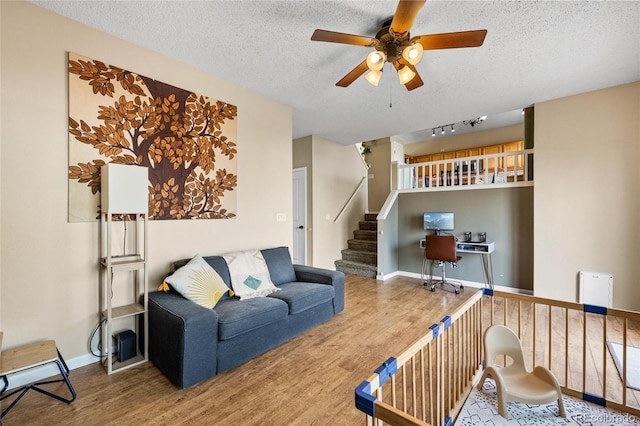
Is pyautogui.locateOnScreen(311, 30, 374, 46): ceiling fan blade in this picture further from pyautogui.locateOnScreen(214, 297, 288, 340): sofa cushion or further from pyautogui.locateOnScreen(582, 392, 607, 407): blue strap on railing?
pyautogui.locateOnScreen(582, 392, 607, 407): blue strap on railing

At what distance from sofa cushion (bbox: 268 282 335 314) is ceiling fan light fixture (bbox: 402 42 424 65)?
2.29 metres

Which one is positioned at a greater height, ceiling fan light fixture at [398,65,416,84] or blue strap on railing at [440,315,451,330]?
ceiling fan light fixture at [398,65,416,84]

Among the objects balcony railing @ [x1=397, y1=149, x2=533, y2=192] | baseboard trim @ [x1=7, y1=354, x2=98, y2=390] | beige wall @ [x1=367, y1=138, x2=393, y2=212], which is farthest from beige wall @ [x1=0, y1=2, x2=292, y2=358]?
beige wall @ [x1=367, y1=138, x2=393, y2=212]

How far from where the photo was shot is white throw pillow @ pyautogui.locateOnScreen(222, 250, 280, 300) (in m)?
2.82

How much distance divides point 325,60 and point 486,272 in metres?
4.18

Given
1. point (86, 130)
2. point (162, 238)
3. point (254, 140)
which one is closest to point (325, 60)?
point (254, 140)

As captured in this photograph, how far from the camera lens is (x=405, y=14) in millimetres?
1725

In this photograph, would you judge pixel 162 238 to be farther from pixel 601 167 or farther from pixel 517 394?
A: pixel 601 167

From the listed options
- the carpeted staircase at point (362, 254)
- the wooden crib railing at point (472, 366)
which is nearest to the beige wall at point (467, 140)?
the carpeted staircase at point (362, 254)

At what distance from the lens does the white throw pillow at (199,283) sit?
2.37 metres

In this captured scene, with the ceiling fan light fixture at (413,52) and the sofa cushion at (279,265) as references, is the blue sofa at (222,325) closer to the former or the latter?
the sofa cushion at (279,265)

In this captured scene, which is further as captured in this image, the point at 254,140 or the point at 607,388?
the point at 254,140

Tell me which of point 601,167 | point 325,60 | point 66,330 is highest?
point 325,60

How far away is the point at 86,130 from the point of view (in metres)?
2.25
